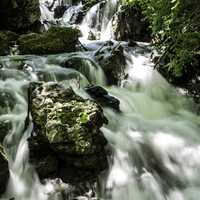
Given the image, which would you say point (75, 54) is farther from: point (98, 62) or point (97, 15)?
point (97, 15)

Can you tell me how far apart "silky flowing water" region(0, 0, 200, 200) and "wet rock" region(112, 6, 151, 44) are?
15.9ft

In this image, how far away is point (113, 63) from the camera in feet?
31.8

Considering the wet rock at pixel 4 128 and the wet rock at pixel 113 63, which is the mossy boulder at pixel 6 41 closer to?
the wet rock at pixel 113 63

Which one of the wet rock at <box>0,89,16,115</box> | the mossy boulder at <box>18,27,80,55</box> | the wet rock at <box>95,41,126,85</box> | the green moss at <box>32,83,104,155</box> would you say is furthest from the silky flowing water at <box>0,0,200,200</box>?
the mossy boulder at <box>18,27,80,55</box>

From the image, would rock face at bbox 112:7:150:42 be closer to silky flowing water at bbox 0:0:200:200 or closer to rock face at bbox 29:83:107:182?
silky flowing water at bbox 0:0:200:200

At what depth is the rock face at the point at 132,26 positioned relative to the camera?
14.3m

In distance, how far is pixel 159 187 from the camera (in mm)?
5238

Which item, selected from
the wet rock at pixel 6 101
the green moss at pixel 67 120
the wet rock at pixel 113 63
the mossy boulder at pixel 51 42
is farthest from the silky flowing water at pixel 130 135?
the mossy boulder at pixel 51 42

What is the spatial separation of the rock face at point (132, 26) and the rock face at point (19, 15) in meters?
3.34

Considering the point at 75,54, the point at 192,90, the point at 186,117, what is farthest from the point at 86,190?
the point at 75,54

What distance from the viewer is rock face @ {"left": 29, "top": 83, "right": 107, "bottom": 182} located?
5.07m

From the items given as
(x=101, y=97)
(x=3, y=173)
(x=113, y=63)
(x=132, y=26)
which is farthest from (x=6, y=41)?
(x=3, y=173)

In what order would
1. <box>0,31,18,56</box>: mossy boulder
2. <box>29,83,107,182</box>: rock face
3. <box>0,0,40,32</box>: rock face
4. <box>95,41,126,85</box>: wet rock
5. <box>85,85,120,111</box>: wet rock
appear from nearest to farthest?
<box>29,83,107,182</box>: rock face, <box>85,85,120,111</box>: wet rock, <box>95,41,126,85</box>: wet rock, <box>0,31,18,56</box>: mossy boulder, <box>0,0,40,32</box>: rock face

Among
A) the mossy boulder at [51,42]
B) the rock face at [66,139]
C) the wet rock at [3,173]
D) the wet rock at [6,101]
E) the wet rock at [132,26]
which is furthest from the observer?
the wet rock at [132,26]
